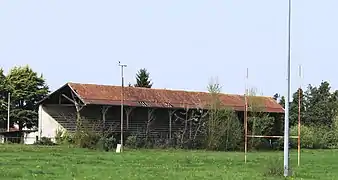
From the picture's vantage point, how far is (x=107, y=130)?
62.4 metres

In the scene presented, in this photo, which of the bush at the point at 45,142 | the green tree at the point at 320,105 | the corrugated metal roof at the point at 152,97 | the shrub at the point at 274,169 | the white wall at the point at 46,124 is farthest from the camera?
the green tree at the point at 320,105

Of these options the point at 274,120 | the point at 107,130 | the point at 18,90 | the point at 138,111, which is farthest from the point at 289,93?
the point at 18,90

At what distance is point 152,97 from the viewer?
70125 millimetres

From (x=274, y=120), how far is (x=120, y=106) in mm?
18537

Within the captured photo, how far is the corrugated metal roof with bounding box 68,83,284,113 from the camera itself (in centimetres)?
6506

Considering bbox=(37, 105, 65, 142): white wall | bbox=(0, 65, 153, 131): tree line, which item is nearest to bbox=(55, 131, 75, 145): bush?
bbox=(37, 105, 65, 142): white wall

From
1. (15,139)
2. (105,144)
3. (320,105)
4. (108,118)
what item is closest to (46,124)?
(15,139)

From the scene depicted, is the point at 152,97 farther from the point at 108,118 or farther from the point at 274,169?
the point at 274,169

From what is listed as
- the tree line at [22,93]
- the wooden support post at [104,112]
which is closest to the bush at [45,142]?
the wooden support post at [104,112]

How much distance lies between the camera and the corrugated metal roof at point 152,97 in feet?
213

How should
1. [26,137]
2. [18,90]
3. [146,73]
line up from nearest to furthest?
[26,137], [18,90], [146,73]

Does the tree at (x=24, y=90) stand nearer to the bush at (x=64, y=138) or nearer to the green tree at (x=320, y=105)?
the bush at (x=64, y=138)

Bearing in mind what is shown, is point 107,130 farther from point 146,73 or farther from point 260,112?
point 146,73

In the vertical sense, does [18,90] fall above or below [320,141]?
above
